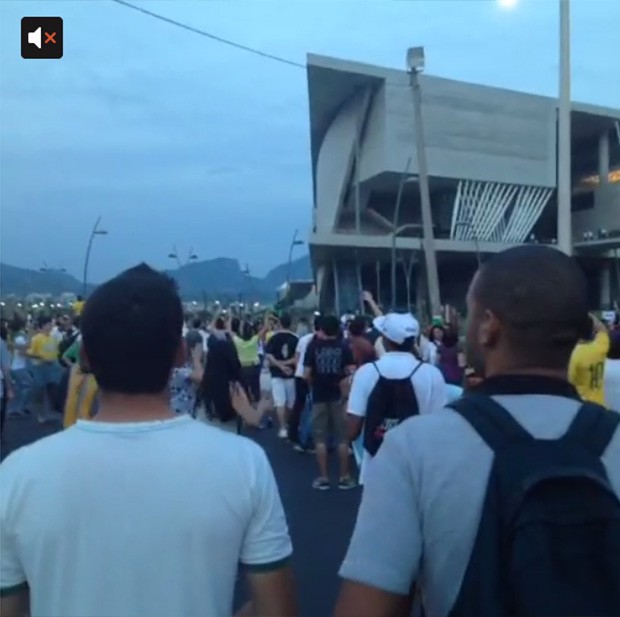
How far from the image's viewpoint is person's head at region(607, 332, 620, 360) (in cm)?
720

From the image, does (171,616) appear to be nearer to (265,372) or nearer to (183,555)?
(183,555)

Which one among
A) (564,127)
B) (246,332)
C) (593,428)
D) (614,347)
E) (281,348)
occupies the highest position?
(564,127)

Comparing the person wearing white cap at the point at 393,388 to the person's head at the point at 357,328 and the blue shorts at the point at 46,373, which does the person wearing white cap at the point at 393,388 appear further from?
the blue shorts at the point at 46,373

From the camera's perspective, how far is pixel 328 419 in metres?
10.3

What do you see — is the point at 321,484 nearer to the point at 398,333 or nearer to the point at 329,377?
the point at 329,377

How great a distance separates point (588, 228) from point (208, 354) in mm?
60595

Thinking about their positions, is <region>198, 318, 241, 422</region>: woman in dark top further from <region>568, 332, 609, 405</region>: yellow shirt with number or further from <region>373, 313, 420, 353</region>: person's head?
<region>568, 332, 609, 405</region>: yellow shirt with number

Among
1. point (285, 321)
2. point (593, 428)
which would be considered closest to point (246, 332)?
point (285, 321)

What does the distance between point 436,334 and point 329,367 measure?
4340 millimetres

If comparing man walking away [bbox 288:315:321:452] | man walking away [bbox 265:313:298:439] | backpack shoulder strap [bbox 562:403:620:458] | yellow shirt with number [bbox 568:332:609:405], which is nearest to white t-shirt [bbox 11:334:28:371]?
man walking away [bbox 265:313:298:439]

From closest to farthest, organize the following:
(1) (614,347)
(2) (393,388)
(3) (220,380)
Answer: (2) (393,388), (1) (614,347), (3) (220,380)

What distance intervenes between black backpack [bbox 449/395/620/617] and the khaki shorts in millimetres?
8358

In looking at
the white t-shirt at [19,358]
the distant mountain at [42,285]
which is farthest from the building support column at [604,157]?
the white t-shirt at [19,358]

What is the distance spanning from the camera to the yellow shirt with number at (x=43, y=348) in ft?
49.3
